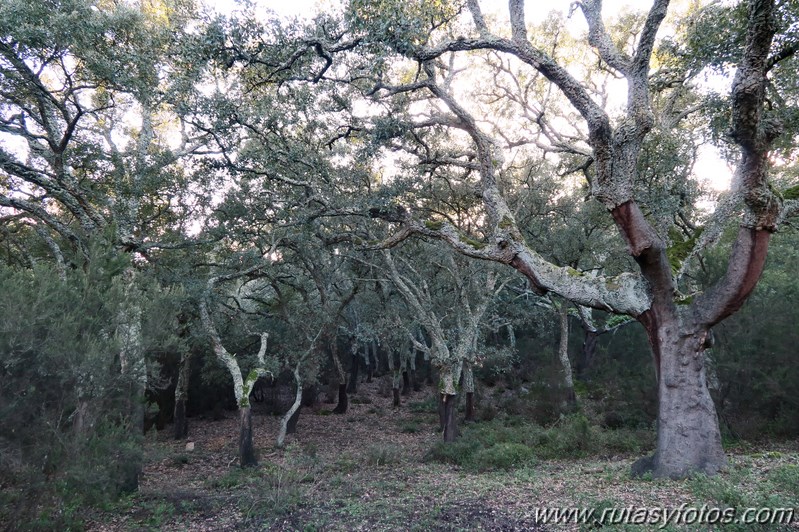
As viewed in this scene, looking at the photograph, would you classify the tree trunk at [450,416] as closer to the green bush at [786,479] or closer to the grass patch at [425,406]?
the grass patch at [425,406]

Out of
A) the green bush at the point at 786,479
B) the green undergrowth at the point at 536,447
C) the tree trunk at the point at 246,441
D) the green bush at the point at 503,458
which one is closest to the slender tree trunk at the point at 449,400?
the green undergrowth at the point at 536,447

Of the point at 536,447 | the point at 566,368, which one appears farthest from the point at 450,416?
the point at 566,368

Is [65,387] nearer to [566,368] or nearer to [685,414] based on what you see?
[685,414]

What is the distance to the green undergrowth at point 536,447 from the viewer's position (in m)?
10.3

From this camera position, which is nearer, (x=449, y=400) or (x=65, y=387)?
(x=65, y=387)

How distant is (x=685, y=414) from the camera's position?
673 cm

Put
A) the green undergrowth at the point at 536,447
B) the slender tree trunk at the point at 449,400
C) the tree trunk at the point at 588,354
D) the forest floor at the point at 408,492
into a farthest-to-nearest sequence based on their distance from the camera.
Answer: the tree trunk at the point at 588,354 < the slender tree trunk at the point at 449,400 < the green undergrowth at the point at 536,447 < the forest floor at the point at 408,492

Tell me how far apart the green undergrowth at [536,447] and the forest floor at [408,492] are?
9.6 inches

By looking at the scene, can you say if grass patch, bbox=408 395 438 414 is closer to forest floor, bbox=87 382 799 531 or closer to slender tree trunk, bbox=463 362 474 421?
slender tree trunk, bbox=463 362 474 421

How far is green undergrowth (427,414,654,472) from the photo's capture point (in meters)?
10.3

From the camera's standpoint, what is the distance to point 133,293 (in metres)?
6.05

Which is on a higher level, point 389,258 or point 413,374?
point 389,258

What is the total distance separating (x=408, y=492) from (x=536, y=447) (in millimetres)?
5120

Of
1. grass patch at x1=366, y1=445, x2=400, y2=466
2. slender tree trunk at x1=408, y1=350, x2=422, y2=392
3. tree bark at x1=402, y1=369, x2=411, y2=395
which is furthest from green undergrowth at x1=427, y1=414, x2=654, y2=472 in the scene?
slender tree trunk at x1=408, y1=350, x2=422, y2=392
